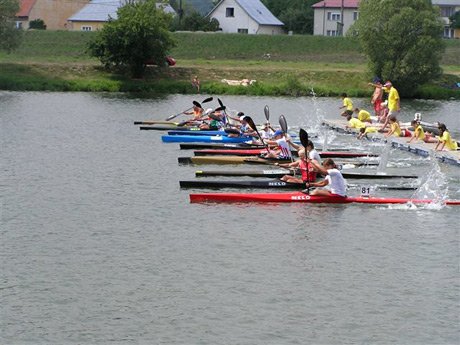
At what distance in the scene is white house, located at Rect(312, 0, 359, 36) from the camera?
104812 millimetres

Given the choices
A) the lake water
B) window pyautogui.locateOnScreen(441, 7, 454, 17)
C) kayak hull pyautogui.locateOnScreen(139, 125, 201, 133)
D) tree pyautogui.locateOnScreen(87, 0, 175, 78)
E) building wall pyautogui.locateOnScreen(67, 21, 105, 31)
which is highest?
window pyautogui.locateOnScreen(441, 7, 454, 17)

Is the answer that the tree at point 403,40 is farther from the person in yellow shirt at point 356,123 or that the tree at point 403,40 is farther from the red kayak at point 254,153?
the red kayak at point 254,153

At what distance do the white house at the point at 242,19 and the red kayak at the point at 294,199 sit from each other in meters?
81.2

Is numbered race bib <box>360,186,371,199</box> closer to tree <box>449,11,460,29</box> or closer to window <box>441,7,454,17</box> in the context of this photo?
tree <box>449,11,460,29</box>

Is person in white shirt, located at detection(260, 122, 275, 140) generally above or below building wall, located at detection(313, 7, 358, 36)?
below

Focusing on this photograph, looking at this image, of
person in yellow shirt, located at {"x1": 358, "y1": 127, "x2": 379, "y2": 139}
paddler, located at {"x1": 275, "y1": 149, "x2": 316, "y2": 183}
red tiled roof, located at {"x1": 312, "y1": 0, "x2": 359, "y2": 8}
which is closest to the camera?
paddler, located at {"x1": 275, "y1": 149, "x2": 316, "y2": 183}

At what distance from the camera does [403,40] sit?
206ft

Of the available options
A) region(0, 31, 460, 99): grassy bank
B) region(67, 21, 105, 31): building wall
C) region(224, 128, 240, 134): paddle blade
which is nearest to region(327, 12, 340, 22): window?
region(0, 31, 460, 99): grassy bank

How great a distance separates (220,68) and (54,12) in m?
40.3

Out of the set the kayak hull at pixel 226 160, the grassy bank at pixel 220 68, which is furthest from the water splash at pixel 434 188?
the grassy bank at pixel 220 68

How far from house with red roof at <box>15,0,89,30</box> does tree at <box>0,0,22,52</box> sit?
3445 cm

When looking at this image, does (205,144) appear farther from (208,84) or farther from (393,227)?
(208,84)

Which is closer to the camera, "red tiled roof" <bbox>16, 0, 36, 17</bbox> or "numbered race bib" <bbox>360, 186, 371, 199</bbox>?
"numbered race bib" <bbox>360, 186, 371, 199</bbox>

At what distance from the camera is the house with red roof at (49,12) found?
326 feet
